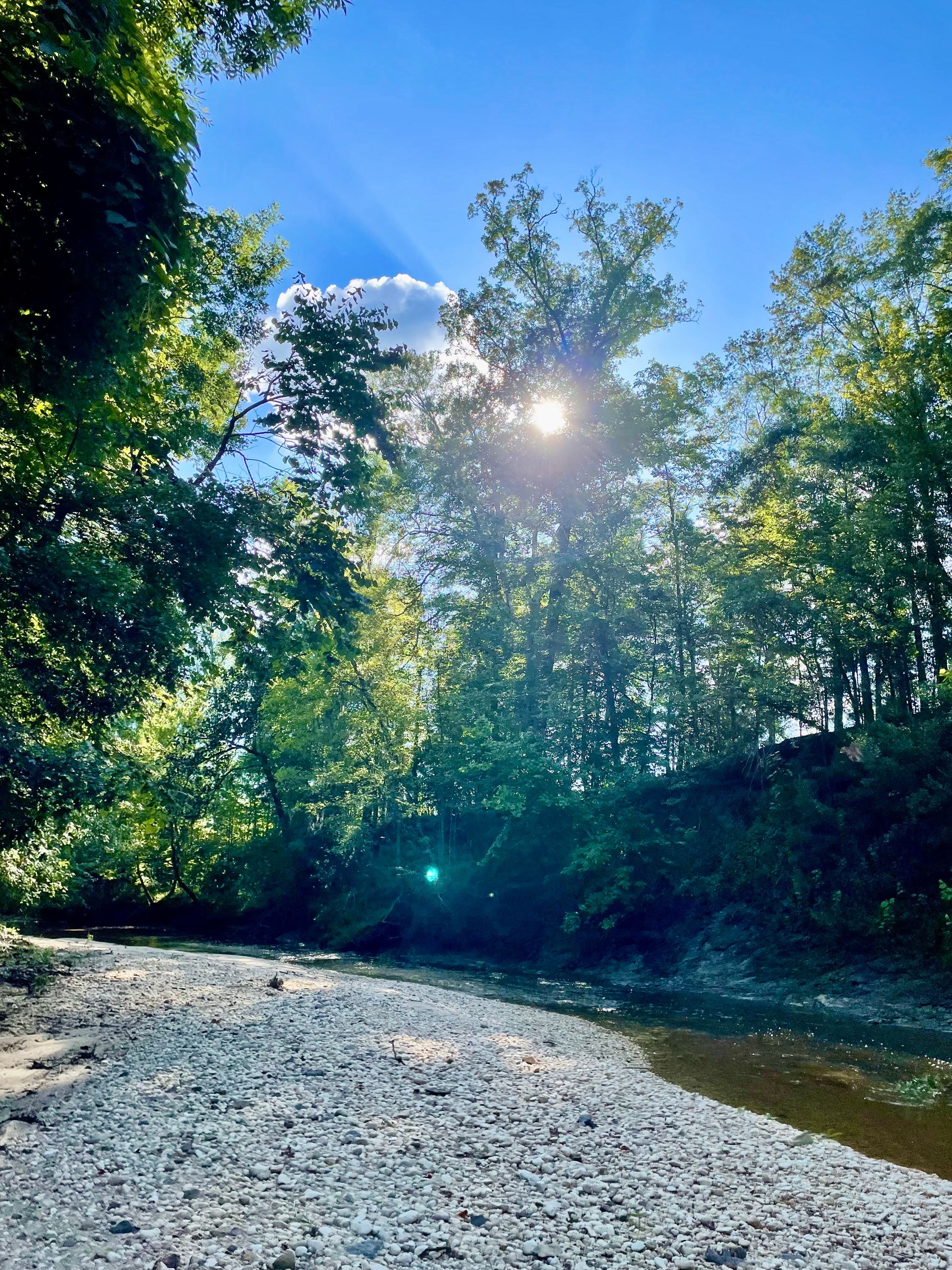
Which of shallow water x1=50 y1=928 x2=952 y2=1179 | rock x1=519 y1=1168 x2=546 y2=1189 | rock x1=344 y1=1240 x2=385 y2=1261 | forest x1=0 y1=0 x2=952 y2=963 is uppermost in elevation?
forest x1=0 y1=0 x2=952 y2=963

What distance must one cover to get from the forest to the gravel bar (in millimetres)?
3201

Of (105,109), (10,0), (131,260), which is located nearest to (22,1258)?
(131,260)

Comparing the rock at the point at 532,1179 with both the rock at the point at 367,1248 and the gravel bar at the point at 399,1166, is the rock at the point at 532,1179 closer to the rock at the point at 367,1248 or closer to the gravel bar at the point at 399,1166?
the gravel bar at the point at 399,1166

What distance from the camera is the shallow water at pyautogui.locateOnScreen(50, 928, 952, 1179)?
20.0ft

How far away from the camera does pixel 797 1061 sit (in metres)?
8.66

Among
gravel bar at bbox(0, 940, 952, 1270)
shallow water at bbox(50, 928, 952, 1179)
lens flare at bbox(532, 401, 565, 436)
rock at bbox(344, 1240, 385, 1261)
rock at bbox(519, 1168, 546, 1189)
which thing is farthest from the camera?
lens flare at bbox(532, 401, 565, 436)

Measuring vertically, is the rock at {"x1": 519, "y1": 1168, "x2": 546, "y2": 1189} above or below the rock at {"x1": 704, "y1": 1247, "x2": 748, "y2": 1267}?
below

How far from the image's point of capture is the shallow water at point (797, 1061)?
20.0 ft

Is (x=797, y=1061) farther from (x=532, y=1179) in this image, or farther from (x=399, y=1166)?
(x=399, y=1166)

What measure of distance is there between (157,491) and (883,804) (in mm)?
16204

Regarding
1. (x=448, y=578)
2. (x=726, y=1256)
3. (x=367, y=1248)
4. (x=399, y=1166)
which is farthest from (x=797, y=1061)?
(x=448, y=578)

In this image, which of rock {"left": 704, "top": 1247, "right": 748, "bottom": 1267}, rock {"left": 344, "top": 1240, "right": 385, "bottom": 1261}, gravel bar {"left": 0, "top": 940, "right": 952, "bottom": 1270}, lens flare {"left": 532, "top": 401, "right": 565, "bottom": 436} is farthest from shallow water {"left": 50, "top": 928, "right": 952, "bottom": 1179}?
lens flare {"left": 532, "top": 401, "right": 565, "bottom": 436}

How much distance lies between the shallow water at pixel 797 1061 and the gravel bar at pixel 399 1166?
63 cm

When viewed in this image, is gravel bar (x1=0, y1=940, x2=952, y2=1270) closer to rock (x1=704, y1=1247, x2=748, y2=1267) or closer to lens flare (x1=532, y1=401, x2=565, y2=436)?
rock (x1=704, y1=1247, x2=748, y2=1267)
